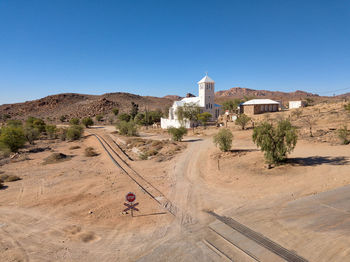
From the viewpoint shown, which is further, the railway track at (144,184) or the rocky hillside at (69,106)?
the rocky hillside at (69,106)

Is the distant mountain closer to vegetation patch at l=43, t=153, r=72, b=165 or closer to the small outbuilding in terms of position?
the small outbuilding

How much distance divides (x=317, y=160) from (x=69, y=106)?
124 metres

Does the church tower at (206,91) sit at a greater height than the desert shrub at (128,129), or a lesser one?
greater

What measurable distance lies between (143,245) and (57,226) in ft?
13.9

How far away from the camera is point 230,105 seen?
56281 mm

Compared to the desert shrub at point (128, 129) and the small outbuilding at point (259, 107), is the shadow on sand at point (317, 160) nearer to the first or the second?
the desert shrub at point (128, 129)

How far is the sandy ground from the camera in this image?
23.1ft

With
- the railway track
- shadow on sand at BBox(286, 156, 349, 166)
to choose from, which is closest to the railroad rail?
the railway track

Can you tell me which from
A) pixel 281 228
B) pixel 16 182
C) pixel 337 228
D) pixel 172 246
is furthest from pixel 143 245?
pixel 16 182

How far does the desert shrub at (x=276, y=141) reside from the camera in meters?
14.4

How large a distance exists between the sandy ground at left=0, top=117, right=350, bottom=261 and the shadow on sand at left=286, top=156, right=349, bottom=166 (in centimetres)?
6

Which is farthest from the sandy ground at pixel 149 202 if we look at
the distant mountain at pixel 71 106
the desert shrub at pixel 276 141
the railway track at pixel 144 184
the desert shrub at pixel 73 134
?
the distant mountain at pixel 71 106

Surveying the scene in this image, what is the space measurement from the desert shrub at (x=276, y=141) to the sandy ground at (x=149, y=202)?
1.06 meters

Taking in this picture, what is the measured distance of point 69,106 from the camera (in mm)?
114562
